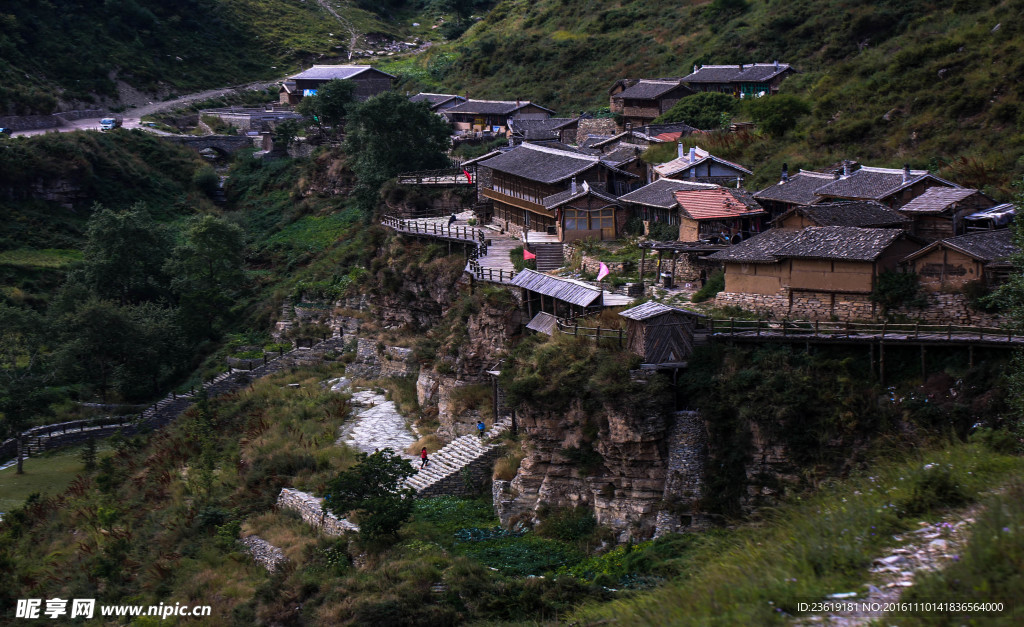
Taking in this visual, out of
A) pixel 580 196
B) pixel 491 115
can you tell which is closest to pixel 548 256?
pixel 580 196

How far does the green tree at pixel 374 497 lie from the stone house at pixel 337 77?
5501 centimetres

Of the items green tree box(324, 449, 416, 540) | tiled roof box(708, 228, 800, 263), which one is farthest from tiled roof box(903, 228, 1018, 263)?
green tree box(324, 449, 416, 540)

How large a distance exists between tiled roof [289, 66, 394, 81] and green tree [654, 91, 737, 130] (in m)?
35.5

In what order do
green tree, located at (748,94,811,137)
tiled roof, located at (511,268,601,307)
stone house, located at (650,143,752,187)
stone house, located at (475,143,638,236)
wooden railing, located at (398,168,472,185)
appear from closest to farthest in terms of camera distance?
tiled roof, located at (511,268,601,307) → stone house, located at (650,143,752,187) → stone house, located at (475,143,638,236) → green tree, located at (748,94,811,137) → wooden railing, located at (398,168,472,185)

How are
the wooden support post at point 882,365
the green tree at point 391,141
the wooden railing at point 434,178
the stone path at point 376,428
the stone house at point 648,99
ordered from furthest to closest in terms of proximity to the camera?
the stone house at point 648,99 < the green tree at point 391,141 < the wooden railing at point 434,178 < the stone path at point 376,428 < the wooden support post at point 882,365

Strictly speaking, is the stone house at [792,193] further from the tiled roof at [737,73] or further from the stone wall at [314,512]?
the tiled roof at [737,73]

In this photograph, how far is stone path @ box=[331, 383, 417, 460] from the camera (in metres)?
31.7

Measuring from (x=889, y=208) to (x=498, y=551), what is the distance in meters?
15.5

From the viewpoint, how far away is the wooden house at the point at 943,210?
2552cm

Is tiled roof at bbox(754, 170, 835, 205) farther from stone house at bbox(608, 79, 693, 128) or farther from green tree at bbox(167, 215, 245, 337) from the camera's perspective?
green tree at bbox(167, 215, 245, 337)

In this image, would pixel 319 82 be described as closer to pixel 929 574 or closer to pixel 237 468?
pixel 237 468

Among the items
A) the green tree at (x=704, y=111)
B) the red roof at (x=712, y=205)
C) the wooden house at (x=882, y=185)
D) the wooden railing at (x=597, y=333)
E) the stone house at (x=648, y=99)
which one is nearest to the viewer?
the wooden railing at (x=597, y=333)

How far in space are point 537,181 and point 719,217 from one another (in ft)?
37.1

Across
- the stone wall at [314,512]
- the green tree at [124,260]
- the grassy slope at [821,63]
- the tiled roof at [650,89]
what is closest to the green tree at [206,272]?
the green tree at [124,260]
